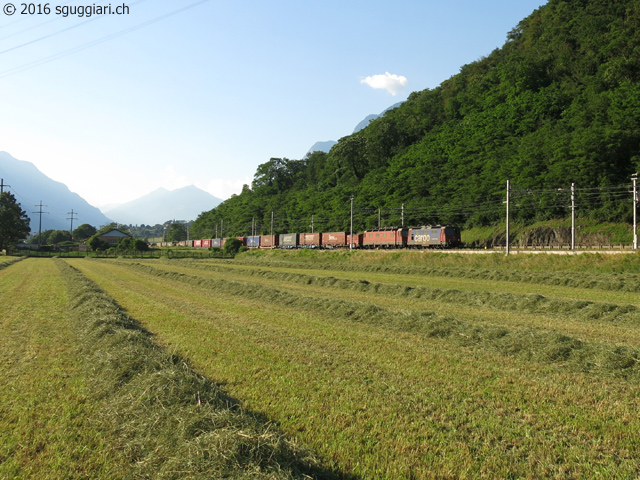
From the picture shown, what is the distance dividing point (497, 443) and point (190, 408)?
4236mm

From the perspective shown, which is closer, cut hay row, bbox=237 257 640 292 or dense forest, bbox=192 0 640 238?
cut hay row, bbox=237 257 640 292

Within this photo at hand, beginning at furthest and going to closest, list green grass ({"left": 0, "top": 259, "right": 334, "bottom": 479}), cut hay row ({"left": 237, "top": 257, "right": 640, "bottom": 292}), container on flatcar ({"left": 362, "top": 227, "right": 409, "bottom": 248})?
container on flatcar ({"left": 362, "top": 227, "right": 409, "bottom": 248}) < cut hay row ({"left": 237, "top": 257, "right": 640, "bottom": 292}) < green grass ({"left": 0, "top": 259, "right": 334, "bottom": 479})

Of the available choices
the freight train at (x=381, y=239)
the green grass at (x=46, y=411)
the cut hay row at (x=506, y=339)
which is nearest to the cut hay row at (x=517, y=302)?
the cut hay row at (x=506, y=339)

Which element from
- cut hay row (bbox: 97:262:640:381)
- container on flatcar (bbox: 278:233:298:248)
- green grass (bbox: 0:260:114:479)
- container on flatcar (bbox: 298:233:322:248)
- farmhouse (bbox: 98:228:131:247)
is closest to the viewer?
green grass (bbox: 0:260:114:479)

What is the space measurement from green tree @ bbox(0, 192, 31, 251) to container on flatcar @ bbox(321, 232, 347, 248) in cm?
7635

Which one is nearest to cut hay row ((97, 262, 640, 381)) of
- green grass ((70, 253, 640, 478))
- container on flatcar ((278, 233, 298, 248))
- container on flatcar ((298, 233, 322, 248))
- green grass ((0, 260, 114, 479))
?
green grass ((70, 253, 640, 478))

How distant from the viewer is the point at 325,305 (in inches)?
675

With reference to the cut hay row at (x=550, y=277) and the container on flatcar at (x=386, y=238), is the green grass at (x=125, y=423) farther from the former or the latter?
the container on flatcar at (x=386, y=238)

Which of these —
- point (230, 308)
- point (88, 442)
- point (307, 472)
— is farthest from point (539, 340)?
point (230, 308)

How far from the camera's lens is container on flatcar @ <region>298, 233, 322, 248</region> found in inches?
3013

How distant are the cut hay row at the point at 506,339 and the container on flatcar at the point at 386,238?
42619 mm

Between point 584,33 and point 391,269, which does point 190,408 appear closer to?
point 391,269

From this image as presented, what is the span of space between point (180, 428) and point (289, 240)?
261 feet

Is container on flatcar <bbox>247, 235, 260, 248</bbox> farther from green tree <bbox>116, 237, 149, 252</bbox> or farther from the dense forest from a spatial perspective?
green tree <bbox>116, 237, 149, 252</bbox>
